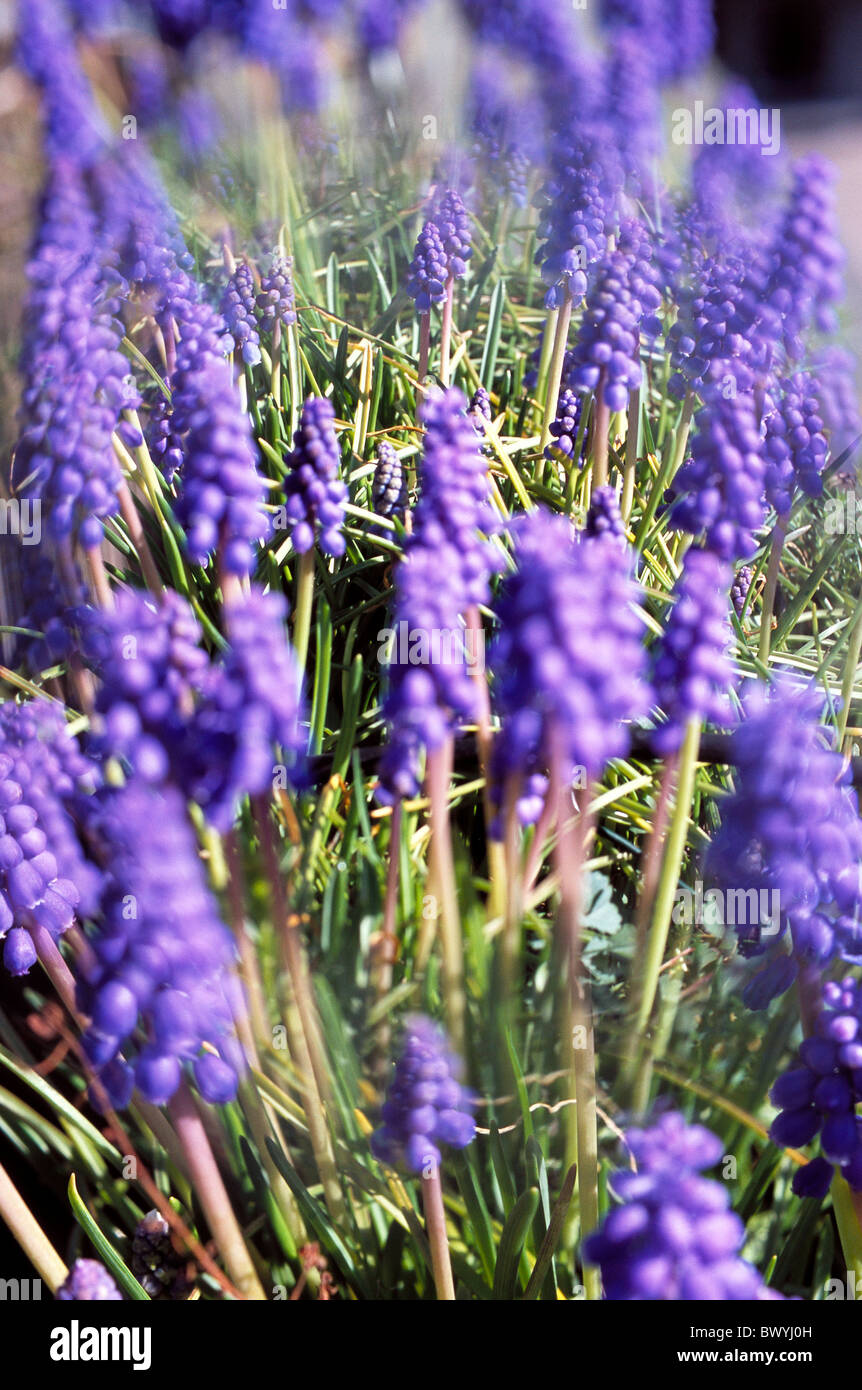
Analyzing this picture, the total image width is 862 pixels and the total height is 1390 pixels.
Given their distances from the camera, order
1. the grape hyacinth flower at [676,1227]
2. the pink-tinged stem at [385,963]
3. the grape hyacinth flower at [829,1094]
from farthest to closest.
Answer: the pink-tinged stem at [385,963], the grape hyacinth flower at [829,1094], the grape hyacinth flower at [676,1227]

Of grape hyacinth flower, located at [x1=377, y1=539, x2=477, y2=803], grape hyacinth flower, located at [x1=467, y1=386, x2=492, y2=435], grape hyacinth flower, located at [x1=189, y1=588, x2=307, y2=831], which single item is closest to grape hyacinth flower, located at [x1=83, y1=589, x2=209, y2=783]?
grape hyacinth flower, located at [x1=189, y1=588, x2=307, y2=831]

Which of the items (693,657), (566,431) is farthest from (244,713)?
(566,431)

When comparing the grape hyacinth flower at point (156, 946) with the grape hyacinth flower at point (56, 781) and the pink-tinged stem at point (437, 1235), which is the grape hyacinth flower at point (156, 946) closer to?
the grape hyacinth flower at point (56, 781)

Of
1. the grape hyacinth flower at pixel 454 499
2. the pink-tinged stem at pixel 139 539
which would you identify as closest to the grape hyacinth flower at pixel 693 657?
the grape hyacinth flower at pixel 454 499

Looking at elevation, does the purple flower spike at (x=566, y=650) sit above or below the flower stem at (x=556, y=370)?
below

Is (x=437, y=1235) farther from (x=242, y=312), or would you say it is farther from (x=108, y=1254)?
(x=242, y=312)
